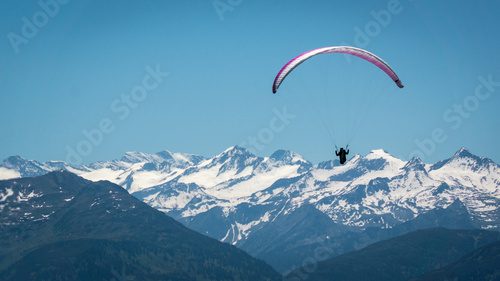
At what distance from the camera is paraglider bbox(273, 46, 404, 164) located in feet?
344

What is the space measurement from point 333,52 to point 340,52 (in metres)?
1.00

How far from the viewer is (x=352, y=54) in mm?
107062

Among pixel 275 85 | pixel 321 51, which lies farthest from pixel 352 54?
pixel 275 85

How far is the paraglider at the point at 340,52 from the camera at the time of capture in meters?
105

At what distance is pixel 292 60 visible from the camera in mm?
106312

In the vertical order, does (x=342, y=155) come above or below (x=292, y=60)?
below

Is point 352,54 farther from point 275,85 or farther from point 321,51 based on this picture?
point 275,85

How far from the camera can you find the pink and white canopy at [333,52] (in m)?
105

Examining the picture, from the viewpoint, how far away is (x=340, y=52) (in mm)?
105250

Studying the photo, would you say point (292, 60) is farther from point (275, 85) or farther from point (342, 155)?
point (342, 155)

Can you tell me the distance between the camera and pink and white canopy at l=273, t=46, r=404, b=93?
4141 inches

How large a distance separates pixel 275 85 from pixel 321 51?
8.28 m

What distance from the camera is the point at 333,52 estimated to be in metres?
105

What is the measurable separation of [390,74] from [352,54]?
6235 millimetres
